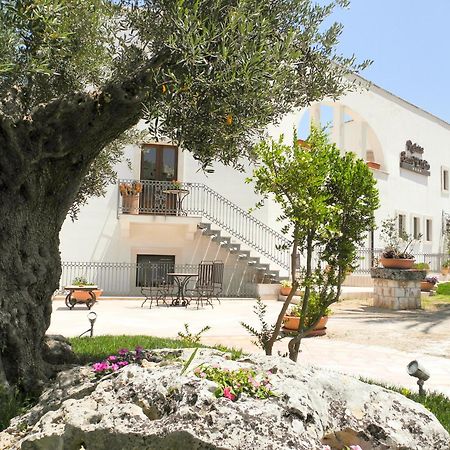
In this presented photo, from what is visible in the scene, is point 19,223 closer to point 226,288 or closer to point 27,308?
point 27,308

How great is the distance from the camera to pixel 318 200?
4656mm

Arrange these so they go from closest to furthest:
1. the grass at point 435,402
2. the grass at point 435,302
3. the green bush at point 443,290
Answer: the grass at point 435,402 < the grass at point 435,302 < the green bush at point 443,290

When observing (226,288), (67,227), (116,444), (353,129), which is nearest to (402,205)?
(353,129)

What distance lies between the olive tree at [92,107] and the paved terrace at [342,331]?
4025 mm

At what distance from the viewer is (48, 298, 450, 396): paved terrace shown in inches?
272

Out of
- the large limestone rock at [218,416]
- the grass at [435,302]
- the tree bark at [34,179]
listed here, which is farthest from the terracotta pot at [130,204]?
the large limestone rock at [218,416]

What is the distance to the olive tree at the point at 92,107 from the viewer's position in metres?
3.80

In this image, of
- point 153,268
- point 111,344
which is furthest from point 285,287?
point 111,344

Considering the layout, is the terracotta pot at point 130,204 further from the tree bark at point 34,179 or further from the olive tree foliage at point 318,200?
the tree bark at point 34,179

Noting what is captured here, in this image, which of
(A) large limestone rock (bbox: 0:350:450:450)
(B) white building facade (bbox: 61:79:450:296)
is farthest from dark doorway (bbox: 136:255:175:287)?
A: (A) large limestone rock (bbox: 0:350:450:450)

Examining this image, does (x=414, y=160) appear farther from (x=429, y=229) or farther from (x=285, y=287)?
(x=285, y=287)

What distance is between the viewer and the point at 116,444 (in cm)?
236

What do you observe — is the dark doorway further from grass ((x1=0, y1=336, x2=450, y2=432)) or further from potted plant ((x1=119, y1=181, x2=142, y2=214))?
grass ((x1=0, y1=336, x2=450, y2=432))

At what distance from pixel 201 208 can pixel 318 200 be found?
1309cm
